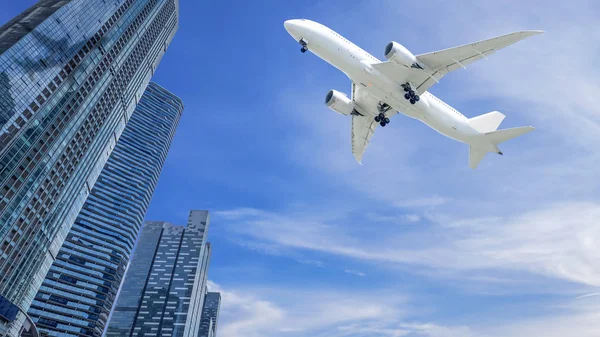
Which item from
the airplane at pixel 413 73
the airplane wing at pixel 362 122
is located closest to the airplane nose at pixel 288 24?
the airplane at pixel 413 73

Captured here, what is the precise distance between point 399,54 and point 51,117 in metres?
81.0

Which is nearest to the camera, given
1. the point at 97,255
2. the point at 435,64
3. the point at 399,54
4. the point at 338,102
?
the point at 399,54

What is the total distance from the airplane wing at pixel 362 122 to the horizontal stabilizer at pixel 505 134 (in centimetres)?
1517

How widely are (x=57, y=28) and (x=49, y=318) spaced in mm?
107105

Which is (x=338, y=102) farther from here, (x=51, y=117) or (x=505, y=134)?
(x=51, y=117)

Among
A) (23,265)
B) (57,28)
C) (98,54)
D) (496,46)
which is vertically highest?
(98,54)

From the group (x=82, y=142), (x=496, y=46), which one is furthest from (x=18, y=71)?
(x=496, y=46)

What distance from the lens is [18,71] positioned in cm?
7669

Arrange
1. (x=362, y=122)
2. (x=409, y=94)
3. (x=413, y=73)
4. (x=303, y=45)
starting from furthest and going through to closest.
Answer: (x=362, y=122) → (x=303, y=45) → (x=409, y=94) → (x=413, y=73)

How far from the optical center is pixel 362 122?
55.7 m

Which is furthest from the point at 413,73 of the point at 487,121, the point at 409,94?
the point at 487,121

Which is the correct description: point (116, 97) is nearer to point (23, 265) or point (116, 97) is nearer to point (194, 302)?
point (23, 265)

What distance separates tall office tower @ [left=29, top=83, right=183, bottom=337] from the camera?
143 m

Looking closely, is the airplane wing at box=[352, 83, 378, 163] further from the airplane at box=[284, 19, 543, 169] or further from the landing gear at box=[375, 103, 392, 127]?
the airplane at box=[284, 19, 543, 169]
